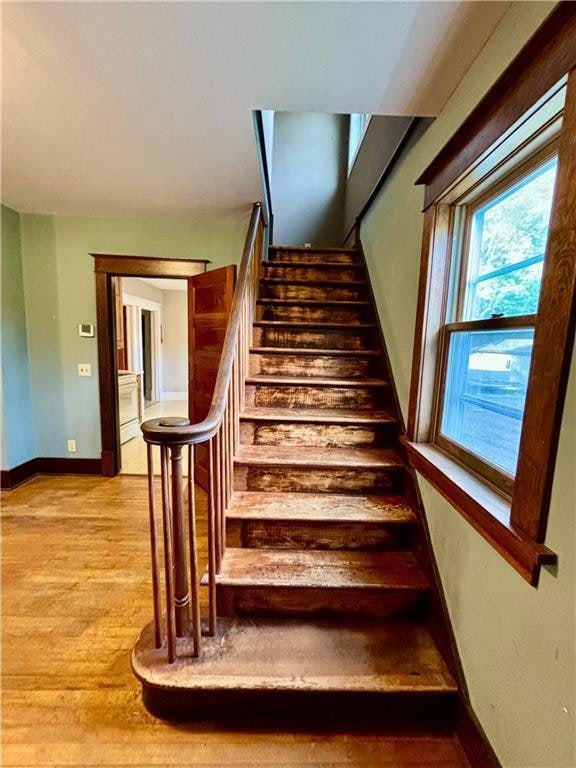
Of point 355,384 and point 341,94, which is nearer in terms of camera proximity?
point 341,94

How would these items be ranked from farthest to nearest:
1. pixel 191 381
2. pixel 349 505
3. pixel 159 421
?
pixel 191 381, pixel 349 505, pixel 159 421

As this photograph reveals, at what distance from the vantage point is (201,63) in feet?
4.13

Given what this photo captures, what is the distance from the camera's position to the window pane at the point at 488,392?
3.43 feet

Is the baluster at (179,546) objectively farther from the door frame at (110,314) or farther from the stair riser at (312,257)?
the stair riser at (312,257)

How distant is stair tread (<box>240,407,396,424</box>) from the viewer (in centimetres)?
185

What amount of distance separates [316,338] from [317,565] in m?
1.57

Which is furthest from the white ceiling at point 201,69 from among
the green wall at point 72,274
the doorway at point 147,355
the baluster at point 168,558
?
the doorway at point 147,355

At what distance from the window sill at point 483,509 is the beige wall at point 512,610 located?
0.04 metres

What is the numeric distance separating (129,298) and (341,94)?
17.0 ft

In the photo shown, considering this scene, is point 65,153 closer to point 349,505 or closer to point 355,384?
point 355,384

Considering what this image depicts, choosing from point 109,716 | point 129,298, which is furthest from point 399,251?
point 129,298

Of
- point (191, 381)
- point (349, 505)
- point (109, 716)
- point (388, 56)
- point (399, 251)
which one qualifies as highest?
point (388, 56)

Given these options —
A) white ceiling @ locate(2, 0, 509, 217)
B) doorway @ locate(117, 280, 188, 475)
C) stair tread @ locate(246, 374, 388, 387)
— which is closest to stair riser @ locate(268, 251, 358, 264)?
white ceiling @ locate(2, 0, 509, 217)

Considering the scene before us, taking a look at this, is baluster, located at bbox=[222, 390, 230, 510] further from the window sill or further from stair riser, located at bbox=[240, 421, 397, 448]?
the window sill
